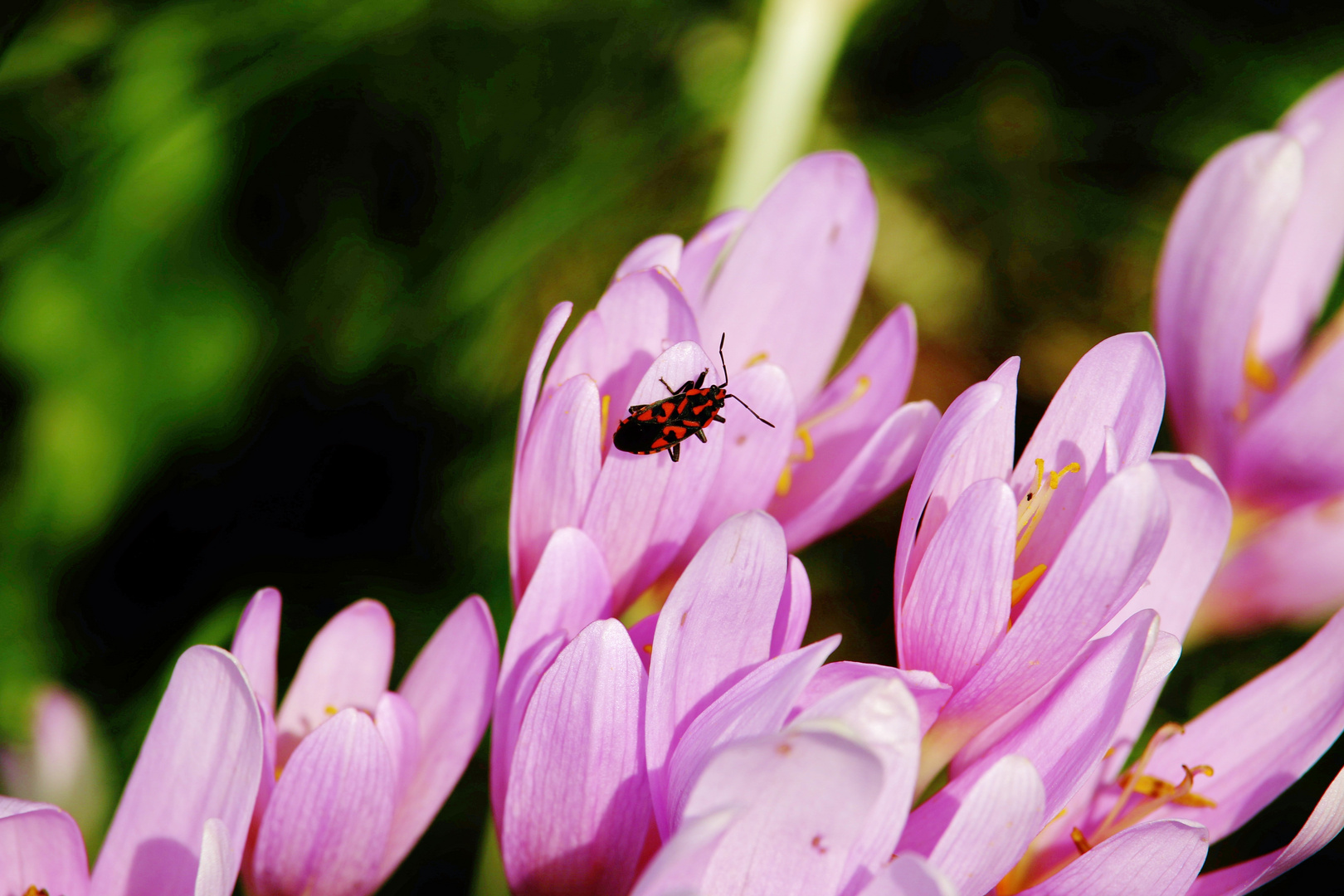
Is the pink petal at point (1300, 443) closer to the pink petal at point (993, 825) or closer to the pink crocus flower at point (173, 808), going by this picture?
the pink petal at point (993, 825)

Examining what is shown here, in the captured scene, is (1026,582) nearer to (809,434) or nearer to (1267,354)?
(809,434)

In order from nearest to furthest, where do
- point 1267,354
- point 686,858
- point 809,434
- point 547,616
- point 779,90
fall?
point 686,858 < point 547,616 < point 809,434 < point 1267,354 < point 779,90

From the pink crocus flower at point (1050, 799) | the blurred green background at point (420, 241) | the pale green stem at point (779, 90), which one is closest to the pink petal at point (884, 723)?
the pink crocus flower at point (1050, 799)

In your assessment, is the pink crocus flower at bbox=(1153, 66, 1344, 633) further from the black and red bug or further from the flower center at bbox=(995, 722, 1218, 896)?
the black and red bug

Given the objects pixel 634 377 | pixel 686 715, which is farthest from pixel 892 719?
pixel 634 377

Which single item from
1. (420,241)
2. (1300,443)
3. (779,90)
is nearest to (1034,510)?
(1300,443)

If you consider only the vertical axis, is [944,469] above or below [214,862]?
above

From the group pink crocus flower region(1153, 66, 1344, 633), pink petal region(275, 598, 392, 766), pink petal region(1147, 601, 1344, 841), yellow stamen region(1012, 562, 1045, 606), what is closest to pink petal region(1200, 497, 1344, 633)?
pink crocus flower region(1153, 66, 1344, 633)
